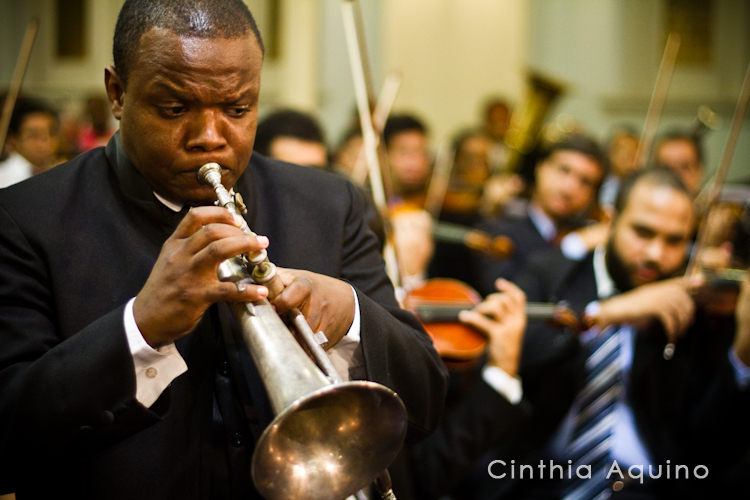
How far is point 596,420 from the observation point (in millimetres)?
3254

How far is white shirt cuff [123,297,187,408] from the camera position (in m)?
1.45

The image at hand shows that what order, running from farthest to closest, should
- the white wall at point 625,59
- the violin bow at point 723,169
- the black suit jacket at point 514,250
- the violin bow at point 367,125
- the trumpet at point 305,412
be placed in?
the white wall at point 625,59 → the black suit jacket at point 514,250 → the violin bow at point 723,169 → the violin bow at point 367,125 → the trumpet at point 305,412

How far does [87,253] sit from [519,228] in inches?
178

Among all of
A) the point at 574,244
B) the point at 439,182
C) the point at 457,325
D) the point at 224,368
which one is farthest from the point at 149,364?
the point at 439,182

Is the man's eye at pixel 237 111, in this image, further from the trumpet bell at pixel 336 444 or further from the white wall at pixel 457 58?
the white wall at pixel 457 58

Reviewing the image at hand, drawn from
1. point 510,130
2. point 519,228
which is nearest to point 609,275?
point 519,228

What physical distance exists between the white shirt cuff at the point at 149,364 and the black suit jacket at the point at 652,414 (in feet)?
7.10

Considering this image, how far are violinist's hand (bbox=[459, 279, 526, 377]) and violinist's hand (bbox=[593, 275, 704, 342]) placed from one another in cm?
47

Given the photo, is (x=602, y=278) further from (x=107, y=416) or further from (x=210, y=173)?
(x=107, y=416)

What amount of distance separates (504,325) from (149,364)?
191cm

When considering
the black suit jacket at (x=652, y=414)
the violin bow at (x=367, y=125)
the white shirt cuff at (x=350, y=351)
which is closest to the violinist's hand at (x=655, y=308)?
the black suit jacket at (x=652, y=414)

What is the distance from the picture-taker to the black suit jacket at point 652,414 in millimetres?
3311

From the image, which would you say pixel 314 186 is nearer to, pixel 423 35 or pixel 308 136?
pixel 308 136

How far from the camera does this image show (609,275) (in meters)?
3.75
